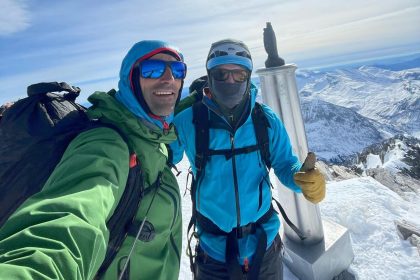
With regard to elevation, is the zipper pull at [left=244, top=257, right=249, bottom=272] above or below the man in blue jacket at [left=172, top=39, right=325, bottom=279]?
below

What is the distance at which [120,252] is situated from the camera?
1931 mm

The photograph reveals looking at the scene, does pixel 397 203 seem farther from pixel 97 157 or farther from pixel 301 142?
pixel 97 157

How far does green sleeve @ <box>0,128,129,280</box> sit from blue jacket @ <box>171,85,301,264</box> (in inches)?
56.8

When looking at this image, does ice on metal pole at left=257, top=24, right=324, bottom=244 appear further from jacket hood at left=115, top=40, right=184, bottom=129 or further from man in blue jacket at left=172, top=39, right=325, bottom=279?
jacket hood at left=115, top=40, right=184, bottom=129

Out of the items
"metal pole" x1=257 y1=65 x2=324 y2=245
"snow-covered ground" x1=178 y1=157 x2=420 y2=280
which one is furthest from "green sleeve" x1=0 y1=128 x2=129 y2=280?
"snow-covered ground" x1=178 y1=157 x2=420 y2=280

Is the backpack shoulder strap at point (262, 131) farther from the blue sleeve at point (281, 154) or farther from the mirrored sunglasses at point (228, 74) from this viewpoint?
the mirrored sunglasses at point (228, 74)

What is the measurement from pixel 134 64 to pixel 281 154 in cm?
178

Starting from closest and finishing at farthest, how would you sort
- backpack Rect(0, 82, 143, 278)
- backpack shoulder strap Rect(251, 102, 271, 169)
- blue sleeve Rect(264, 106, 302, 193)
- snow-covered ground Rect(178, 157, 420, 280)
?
backpack Rect(0, 82, 143, 278), backpack shoulder strap Rect(251, 102, 271, 169), blue sleeve Rect(264, 106, 302, 193), snow-covered ground Rect(178, 157, 420, 280)

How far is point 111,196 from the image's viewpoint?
1578 millimetres

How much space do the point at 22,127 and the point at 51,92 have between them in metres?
0.36

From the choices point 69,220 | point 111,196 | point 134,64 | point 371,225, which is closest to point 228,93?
point 134,64

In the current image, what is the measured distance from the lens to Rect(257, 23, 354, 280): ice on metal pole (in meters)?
4.10

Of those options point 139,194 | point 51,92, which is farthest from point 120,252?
point 51,92

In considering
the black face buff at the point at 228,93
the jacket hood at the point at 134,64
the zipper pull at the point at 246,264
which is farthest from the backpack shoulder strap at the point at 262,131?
the jacket hood at the point at 134,64
